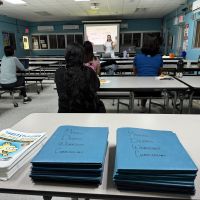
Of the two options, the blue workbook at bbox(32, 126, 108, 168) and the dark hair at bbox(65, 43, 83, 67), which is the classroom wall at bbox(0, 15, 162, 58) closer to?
the dark hair at bbox(65, 43, 83, 67)

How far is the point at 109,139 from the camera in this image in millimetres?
969

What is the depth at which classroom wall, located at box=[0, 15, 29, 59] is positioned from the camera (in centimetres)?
930

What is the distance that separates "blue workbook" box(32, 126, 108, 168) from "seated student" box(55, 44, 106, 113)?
0.81 m

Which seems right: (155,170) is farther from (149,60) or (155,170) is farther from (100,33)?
(100,33)

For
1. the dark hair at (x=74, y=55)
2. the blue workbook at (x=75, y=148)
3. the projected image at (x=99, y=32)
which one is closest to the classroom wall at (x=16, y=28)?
the projected image at (x=99, y=32)

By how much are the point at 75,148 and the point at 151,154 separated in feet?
0.90

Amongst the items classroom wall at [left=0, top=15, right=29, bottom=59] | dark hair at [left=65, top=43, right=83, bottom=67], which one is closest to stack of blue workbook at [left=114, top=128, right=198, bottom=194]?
dark hair at [left=65, top=43, right=83, bottom=67]

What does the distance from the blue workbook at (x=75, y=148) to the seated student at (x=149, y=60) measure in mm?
2312

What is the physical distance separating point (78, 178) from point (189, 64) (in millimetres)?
5073

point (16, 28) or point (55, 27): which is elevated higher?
point (55, 27)

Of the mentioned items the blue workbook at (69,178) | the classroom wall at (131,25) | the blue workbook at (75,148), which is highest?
the classroom wall at (131,25)

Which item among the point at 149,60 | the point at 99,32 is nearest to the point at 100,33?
the point at 99,32

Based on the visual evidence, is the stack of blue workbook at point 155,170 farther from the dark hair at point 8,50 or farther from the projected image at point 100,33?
the projected image at point 100,33

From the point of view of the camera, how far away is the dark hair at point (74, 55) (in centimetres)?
170
